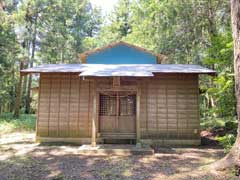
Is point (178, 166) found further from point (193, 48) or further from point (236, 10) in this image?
point (193, 48)

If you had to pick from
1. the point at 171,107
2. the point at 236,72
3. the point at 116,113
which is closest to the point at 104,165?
the point at 116,113

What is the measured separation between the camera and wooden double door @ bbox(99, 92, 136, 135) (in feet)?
33.9

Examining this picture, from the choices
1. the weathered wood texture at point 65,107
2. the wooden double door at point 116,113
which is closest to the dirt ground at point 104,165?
the weathered wood texture at point 65,107

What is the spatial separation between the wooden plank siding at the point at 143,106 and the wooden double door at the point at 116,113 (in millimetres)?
438

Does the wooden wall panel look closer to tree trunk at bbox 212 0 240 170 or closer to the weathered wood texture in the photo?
the weathered wood texture

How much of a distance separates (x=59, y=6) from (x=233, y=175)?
75.7 feet

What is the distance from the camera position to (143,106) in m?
10.2

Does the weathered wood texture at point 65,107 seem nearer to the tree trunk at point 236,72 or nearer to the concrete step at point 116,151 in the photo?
the concrete step at point 116,151

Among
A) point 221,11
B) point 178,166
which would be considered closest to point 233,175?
point 178,166

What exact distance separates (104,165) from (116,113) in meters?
3.75

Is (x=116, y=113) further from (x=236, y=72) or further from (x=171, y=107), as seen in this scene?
(x=236, y=72)

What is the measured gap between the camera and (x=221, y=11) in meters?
15.4

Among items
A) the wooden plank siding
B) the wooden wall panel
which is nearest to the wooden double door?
the wooden plank siding

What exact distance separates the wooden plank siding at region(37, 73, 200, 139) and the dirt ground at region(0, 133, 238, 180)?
126cm
